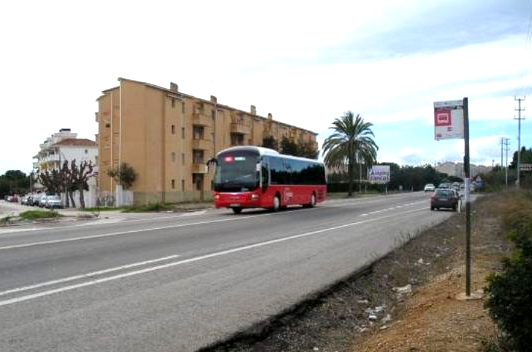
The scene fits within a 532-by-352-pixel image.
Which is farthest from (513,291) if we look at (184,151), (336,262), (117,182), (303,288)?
(184,151)

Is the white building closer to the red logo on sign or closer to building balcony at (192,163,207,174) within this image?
building balcony at (192,163,207,174)

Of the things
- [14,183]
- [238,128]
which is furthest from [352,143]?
[14,183]

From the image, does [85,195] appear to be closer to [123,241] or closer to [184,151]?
[184,151]

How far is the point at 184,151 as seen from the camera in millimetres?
72562

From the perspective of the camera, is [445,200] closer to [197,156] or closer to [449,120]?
[449,120]

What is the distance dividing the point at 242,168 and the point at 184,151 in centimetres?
4250

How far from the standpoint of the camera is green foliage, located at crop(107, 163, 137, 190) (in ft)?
213

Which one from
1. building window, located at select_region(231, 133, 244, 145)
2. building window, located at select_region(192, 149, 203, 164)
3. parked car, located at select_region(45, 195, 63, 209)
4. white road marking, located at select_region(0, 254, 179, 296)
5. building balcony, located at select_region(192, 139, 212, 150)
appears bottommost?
parked car, located at select_region(45, 195, 63, 209)

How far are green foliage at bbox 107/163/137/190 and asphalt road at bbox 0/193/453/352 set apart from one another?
4711 centimetres

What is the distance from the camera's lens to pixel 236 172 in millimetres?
31172

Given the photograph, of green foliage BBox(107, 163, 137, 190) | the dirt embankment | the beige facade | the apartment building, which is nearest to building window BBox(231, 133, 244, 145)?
the beige facade

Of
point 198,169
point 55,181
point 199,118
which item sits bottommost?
point 55,181

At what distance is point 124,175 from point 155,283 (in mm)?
56913

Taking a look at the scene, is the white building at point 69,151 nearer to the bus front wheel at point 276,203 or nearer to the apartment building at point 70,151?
the apartment building at point 70,151
